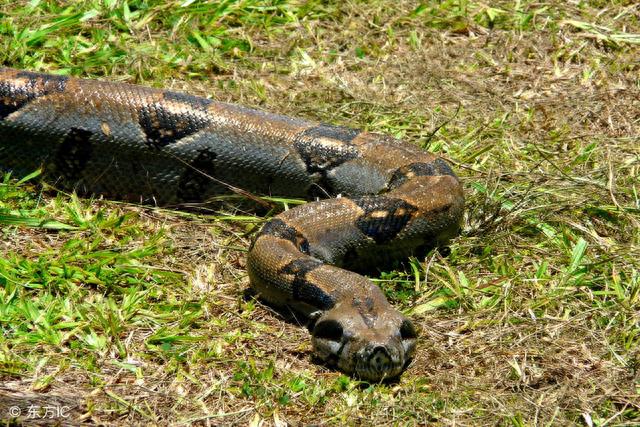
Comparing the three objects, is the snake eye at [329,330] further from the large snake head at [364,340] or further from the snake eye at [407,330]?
the snake eye at [407,330]

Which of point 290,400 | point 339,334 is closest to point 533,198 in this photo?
point 339,334

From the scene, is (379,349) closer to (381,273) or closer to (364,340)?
(364,340)

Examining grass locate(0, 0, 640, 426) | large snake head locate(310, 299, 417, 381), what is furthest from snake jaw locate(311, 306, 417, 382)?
grass locate(0, 0, 640, 426)

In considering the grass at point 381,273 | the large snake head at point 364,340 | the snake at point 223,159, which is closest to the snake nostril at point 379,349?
the large snake head at point 364,340

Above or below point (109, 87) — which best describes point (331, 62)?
below

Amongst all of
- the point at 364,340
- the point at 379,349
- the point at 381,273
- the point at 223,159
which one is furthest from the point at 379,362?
the point at 223,159

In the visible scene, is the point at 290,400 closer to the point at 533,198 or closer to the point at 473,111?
the point at 533,198
